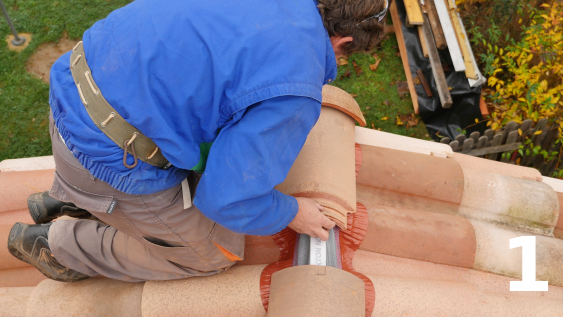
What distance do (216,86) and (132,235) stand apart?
3.45 feet

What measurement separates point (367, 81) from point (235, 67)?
4.38 metres

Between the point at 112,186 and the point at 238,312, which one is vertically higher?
the point at 112,186

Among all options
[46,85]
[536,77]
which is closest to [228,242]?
[536,77]

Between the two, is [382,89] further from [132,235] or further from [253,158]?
[253,158]

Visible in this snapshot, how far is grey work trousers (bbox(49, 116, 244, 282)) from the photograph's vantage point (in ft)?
5.72

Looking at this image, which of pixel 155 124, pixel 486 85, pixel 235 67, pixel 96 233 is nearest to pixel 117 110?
pixel 155 124

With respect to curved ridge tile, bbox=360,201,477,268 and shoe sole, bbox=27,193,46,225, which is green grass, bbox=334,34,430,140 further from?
shoe sole, bbox=27,193,46,225

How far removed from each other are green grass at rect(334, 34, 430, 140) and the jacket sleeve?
3.72 m

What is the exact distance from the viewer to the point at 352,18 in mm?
1578

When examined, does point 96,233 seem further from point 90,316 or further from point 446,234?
point 446,234

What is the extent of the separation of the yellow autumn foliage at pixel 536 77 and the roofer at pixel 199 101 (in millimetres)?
3213

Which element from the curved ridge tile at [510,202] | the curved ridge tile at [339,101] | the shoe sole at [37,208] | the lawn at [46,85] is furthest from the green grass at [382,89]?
the shoe sole at [37,208]

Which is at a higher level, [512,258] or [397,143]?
[397,143]

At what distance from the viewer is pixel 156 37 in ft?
4.52
